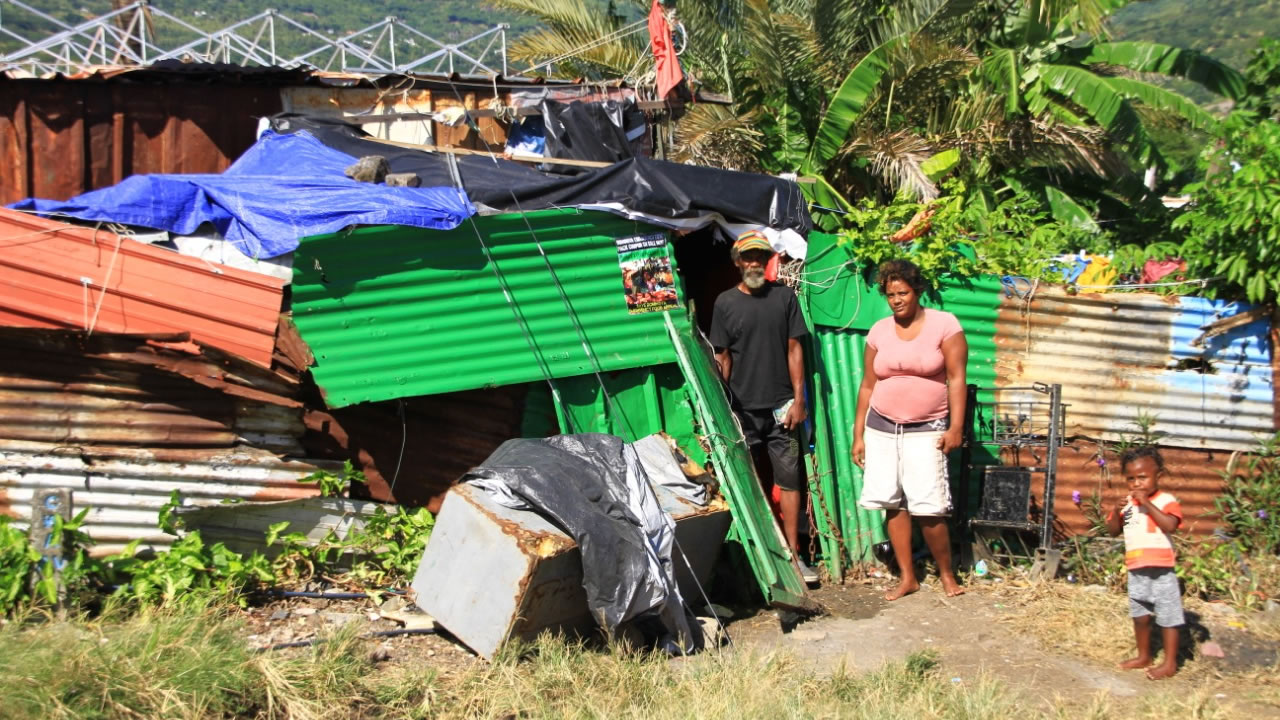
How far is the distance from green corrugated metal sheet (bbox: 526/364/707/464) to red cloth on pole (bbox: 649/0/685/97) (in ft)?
11.6

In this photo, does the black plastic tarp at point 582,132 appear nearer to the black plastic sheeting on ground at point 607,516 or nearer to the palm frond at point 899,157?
the palm frond at point 899,157

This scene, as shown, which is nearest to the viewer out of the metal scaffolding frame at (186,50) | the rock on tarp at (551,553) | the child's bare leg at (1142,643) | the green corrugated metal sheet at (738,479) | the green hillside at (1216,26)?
the rock on tarp at (551,553)

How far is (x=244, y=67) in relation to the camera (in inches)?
375

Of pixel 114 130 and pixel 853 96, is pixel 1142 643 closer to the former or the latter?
pixel 853 96

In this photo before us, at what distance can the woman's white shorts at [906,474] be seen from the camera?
6445mm

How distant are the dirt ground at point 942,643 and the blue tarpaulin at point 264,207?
86.3 inches

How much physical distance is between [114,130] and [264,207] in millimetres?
3763

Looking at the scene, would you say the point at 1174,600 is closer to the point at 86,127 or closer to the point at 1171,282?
the point at 1171,282

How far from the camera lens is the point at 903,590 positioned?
6746mm

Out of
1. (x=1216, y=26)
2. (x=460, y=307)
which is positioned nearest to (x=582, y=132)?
(x=460, y=307)

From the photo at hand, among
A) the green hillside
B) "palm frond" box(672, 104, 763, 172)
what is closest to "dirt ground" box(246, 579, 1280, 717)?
"palm frond" box(672, 104, 763, 172)

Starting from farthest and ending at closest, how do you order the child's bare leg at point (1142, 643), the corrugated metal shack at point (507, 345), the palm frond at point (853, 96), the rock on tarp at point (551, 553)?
the palm frond at point (853, 96), the corrugated metal shack at point (507, 345), the child's bare leg at point (1142, 643), the rock on tarp at point (551, 553)

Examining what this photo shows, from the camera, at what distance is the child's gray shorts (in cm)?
545

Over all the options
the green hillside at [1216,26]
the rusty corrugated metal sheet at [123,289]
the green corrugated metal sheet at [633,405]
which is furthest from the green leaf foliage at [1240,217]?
the green hillside at [1216,26]
